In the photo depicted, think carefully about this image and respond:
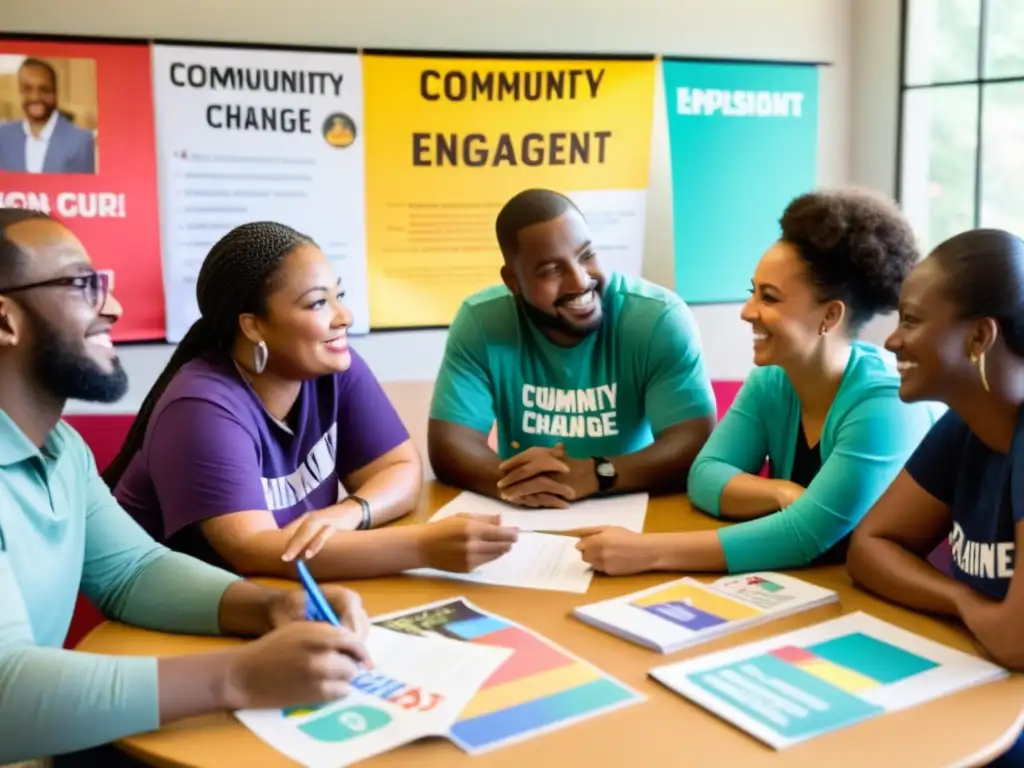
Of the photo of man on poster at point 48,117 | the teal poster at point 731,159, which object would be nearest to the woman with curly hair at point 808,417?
the teal poster at point 731,159

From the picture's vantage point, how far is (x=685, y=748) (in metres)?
1.11

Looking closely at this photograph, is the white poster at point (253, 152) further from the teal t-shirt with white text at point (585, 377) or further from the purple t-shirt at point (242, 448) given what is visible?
the purple t-shirt at point (242, 448)

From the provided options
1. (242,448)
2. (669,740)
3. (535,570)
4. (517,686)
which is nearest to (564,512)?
(535,570)

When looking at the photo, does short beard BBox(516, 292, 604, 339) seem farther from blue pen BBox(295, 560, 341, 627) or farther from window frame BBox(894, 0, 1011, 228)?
window frame BBox(894, 0, 1011, 228)

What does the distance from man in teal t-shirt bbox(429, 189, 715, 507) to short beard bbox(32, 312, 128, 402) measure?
93cm

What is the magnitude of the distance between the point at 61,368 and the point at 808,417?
134 cm

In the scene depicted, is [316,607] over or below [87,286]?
below

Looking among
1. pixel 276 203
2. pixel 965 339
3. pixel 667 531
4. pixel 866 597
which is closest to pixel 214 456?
pixel 667 531

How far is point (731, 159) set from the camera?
3824 millimetres

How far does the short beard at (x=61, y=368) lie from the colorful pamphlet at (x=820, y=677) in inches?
35.0

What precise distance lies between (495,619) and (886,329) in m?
2.86

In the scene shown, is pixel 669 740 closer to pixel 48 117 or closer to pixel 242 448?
pixel 242 448

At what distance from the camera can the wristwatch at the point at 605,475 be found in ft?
6.85

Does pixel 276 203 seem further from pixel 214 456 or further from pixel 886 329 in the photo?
pixel 886 329
